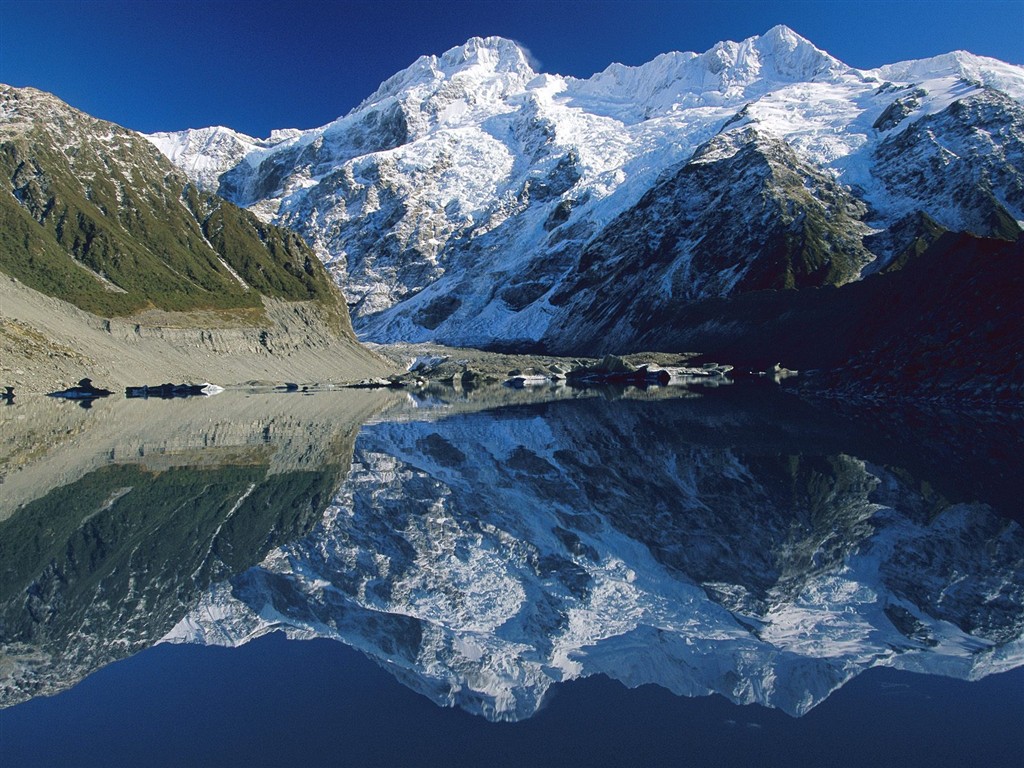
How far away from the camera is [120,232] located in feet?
410

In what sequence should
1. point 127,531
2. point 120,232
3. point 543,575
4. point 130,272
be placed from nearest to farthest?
point 543,575, point 127,531, point 130,272, point 120,232

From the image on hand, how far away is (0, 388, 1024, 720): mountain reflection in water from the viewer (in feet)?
29.3

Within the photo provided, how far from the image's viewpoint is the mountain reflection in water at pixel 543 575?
8.94 meters

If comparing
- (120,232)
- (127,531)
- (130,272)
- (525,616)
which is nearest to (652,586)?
(525,616)

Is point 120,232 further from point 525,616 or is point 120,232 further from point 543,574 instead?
point 525,616

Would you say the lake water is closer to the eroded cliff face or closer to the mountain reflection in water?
the mountain reflection in water

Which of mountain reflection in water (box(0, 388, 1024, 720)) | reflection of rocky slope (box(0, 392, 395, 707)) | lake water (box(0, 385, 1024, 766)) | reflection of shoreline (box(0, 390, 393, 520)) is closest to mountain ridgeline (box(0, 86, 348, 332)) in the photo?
reflection of shoreline (box(0, 390, 393, 520))

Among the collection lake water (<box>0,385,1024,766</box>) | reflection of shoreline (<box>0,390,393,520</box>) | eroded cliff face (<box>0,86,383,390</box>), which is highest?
eroded cliff face (<box>0,86,383,390</box>)

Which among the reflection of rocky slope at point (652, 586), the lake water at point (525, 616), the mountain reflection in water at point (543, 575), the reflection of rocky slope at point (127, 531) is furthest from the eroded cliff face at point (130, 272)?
the reflection of rocky slope at point (652, 586)

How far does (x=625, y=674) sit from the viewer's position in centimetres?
872

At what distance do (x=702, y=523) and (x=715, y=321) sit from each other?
389ft

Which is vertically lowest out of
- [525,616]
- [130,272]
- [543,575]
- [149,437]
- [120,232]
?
[525,616]

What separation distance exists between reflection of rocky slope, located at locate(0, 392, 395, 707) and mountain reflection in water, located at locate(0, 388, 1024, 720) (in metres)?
0.06

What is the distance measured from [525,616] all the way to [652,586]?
223 centimetres
